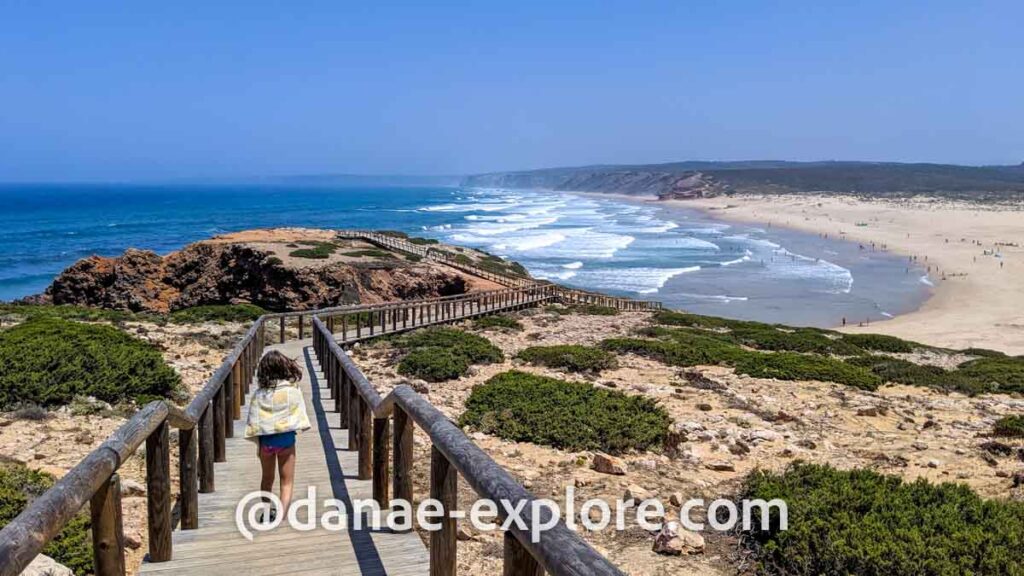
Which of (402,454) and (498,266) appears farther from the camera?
(498,266)

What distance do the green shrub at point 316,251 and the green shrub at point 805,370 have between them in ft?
67.6

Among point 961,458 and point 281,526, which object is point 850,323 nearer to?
point 961,458

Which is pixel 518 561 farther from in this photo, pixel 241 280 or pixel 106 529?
pixel 241 280

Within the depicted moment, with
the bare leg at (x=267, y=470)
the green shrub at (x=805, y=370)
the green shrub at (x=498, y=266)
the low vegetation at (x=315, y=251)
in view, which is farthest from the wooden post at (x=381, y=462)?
the green shrub at (x=498, y=266)

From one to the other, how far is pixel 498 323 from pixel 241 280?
12.8 meters

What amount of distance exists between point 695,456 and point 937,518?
3152 mm

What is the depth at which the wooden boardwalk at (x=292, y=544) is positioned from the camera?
13.8ft

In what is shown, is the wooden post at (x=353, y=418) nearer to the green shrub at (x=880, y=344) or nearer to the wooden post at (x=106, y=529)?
the wooden post at (x=106, y=529)

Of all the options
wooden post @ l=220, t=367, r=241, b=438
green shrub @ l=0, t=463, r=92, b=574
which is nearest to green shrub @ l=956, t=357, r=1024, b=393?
wooden post @ l=220, t=367, r=241, b=438

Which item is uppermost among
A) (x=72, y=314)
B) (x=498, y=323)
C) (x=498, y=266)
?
(x=72, y=314)

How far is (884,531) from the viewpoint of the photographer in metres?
5.59

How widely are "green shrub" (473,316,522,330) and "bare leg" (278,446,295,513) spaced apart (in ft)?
52.6

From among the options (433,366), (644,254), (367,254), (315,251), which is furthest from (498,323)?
(644,254)

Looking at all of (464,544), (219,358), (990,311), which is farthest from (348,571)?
(990,311)
